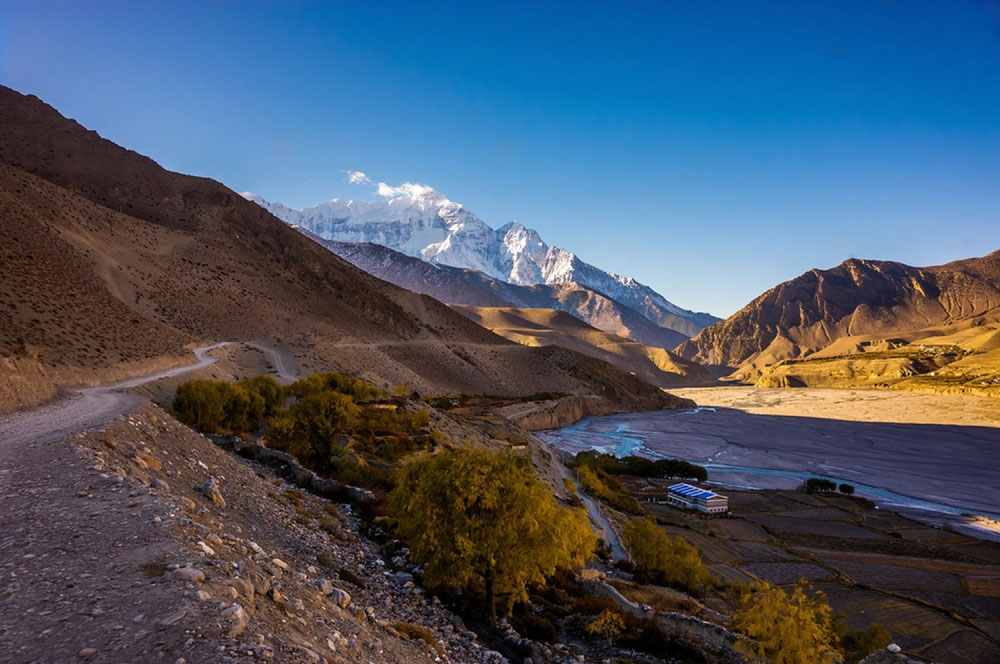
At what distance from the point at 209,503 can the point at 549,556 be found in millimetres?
8920

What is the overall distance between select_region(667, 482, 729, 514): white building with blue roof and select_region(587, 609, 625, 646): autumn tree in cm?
3865

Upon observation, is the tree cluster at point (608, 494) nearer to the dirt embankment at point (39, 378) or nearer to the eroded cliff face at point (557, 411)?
the eroded cliff face at point (557, 411)

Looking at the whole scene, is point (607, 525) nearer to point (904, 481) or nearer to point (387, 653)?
point (387, 653)

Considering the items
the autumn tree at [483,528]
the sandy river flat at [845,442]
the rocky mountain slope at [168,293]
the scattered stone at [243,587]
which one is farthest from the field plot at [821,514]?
the scattered stone at [243,587]

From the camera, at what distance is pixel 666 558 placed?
94.1 ft

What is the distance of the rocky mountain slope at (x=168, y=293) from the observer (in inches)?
1366

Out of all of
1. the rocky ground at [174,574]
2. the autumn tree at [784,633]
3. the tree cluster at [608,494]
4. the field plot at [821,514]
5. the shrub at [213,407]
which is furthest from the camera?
the field plot at [821,514]

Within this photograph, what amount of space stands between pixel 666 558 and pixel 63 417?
28072mm

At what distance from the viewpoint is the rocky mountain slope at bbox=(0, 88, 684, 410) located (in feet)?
114

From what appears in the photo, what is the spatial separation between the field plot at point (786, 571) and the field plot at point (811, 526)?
9.85 metres

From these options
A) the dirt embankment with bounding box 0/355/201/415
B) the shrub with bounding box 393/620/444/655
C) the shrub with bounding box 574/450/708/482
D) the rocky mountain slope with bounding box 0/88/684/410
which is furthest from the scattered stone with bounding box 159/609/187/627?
the shrub with bounding box 574/450/708/482

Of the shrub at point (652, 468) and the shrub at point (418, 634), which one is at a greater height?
the shrub at point (418, 634)

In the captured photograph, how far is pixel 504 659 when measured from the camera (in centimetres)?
1198

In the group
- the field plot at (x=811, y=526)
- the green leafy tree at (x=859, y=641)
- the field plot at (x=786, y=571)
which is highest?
the green leafy tree at (x=859, y=641)
